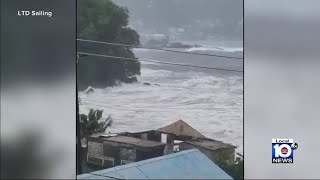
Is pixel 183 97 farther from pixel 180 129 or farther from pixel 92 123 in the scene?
pixel 92 123

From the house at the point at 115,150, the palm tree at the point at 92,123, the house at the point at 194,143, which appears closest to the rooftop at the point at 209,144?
the house at the point at 194,143

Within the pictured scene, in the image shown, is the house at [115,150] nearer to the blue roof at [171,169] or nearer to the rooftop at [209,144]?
the blue roof at [171,169]

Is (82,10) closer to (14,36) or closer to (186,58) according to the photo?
(14,36)

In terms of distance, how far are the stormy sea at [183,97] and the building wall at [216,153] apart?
2.4 inches

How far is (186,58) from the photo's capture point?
3086 mm

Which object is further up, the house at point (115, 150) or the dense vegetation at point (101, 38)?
the dense vegetation at point (101, 38)

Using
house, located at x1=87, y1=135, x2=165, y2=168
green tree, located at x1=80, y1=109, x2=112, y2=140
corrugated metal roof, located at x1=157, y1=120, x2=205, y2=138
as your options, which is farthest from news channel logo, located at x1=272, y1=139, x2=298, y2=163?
green tree, located at x1=80, y1=109, x2=112, y2=140

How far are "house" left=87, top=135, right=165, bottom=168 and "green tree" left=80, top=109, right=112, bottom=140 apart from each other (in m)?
0.05

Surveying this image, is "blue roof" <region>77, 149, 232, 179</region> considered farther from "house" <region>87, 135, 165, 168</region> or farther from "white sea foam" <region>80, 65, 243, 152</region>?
"white sea foam" <region>80, 65, 243, 152</region>

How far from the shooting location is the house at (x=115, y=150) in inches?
121

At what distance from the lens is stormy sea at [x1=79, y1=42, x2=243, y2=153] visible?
10.1 ft

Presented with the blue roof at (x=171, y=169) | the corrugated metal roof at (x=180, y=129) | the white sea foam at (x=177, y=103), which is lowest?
the blue roof at (x=171, y=169)

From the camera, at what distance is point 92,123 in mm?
3078

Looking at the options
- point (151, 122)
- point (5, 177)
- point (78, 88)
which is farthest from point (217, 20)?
point (5, 177)
